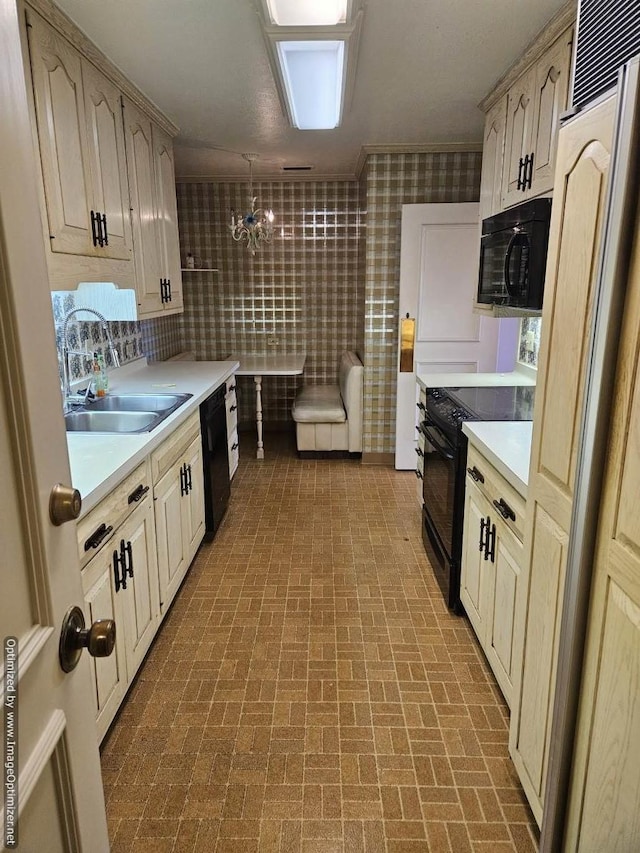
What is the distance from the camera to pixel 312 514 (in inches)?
146

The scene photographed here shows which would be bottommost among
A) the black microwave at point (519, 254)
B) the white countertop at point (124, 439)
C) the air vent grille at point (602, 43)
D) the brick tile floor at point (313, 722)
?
the brick tile floor at point (313, 722)

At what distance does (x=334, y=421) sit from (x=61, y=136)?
305cm

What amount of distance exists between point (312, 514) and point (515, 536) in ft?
6.87

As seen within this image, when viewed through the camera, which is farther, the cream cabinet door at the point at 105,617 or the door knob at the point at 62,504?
the cream cabinet door at the point at 105,617

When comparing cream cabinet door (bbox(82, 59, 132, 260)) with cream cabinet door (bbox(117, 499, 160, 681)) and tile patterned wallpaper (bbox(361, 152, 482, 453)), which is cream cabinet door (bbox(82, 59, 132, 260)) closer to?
cream cabinet door (bbox(117, 499, 160, 681))

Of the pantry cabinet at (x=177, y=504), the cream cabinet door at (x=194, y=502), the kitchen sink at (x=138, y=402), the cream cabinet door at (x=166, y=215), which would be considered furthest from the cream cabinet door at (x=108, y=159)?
the cream cabinet door at (x=194, y=502)

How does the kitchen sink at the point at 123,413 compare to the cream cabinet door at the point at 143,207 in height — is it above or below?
below

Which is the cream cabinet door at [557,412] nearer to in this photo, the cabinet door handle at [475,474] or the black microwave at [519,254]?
the cabinet door handle at [475,474]

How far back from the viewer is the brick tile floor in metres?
1.56

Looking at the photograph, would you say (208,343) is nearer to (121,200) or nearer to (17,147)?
(121,200)

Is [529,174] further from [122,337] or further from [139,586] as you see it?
[122,337]

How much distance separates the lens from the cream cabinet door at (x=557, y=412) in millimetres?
1122

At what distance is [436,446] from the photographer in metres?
2.71

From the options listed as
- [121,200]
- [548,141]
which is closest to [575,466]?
[548,141]
